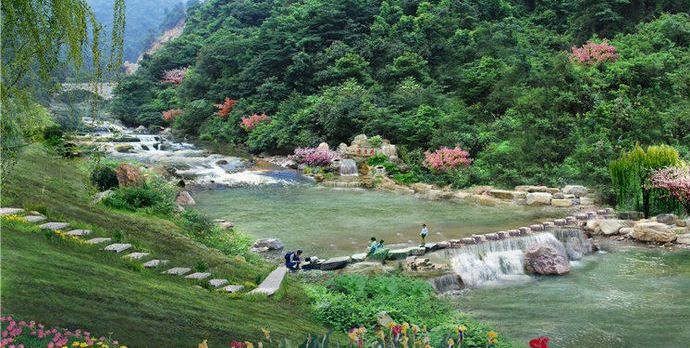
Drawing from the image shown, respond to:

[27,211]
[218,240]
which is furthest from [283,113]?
[27,211]

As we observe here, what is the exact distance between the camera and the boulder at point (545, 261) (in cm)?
1518

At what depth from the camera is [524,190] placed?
23.6 meters

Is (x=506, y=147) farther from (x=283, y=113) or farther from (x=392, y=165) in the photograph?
(x=283, y=113)

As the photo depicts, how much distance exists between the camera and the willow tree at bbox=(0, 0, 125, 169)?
6074mm

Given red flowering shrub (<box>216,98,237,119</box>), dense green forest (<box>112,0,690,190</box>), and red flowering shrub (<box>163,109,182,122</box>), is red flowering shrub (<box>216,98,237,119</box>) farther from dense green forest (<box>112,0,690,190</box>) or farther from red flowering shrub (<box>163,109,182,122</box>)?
red flowering shrub (<box>163,109,182,122</box>)

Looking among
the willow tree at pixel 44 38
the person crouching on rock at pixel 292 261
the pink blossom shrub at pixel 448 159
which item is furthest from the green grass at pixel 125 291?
the pink blossom shrub at pixel 448 159

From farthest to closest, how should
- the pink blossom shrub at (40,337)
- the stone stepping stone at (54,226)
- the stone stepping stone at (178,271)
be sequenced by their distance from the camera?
the stone stepping stone at (178,271) → the stone stepping stone at (54,226) → the pink blossom shrub at (40,337)

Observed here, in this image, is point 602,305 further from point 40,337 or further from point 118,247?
point 40,337

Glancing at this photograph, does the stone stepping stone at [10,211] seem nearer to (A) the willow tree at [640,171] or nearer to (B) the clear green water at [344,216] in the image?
(B) the clear green water at [344,216]

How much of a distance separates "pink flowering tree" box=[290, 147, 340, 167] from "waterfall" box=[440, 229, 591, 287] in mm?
14881

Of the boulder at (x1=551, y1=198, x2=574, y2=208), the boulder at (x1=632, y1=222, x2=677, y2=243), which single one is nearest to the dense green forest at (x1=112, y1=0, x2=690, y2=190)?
the boulder at (x1=551, y1=198, x2=574, y2=208)

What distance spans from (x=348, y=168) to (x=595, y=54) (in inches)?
556

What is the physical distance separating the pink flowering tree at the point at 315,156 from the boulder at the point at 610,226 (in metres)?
14.3

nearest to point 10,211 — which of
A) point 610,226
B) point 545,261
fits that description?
point 545,261
